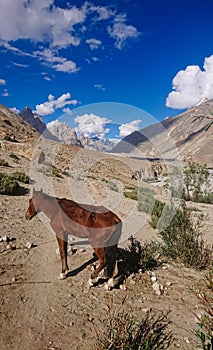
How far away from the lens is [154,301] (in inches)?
207

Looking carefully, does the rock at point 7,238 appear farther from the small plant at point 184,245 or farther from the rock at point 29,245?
the small plant at point 184,245

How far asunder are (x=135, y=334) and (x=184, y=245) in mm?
3489

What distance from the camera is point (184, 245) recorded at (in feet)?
23.2

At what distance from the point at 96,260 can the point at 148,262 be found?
4.24 ft

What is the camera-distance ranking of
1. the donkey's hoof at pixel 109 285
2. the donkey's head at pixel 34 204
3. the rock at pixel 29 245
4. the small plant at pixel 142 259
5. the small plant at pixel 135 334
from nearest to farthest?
the small plant at pixel 135 334 → the donkey's hoof at pixel 109 285 → the donkey's head at pixel 34 204 → the small plant at pixel 142 259 → the rock at pixel 29 245

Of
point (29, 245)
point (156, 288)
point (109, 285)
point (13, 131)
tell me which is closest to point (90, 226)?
point (109, 285)

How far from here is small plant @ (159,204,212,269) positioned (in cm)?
687

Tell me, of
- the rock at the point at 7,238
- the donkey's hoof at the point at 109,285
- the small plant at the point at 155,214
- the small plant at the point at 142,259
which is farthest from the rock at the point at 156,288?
the small plant at the point at 155,214

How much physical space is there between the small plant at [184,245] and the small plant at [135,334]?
8.03ft

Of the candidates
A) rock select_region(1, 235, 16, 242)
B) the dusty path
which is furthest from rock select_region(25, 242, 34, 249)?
rock select_region(1, 235, 16, 242)

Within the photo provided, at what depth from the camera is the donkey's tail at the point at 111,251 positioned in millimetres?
5387

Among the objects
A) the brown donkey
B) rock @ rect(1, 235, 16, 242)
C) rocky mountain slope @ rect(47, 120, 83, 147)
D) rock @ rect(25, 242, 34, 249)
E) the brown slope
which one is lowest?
rock @ rect(25, 242, 34, 249)

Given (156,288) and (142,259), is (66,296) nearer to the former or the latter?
(156,288)

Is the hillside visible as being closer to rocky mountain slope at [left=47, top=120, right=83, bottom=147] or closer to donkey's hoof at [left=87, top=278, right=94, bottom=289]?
donkey's hoof at [left=87, top=278, right=94, bottom=289]
